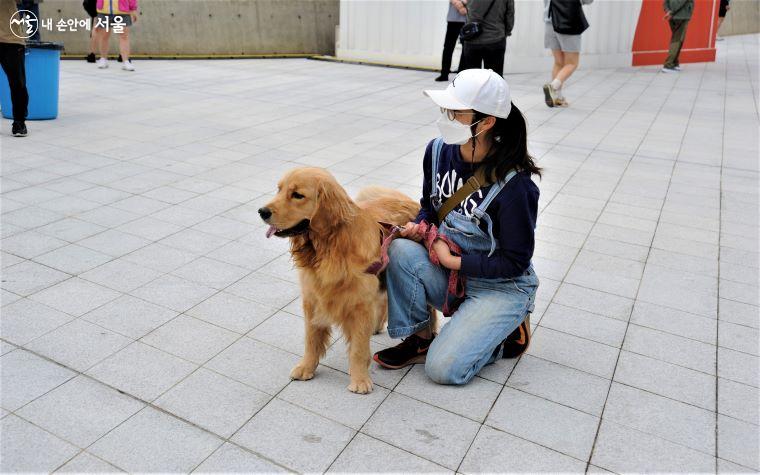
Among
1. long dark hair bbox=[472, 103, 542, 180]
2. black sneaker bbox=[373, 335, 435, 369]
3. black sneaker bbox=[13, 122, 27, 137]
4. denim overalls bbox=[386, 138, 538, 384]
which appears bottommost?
black sneaker bbox=[373, 335, 435, 369]

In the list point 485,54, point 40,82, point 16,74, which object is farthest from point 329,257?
point 485,54

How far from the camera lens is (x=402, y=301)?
10.2 ft

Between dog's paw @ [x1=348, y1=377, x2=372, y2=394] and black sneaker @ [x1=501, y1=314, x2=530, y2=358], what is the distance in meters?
0.69

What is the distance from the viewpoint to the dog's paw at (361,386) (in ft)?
9.74

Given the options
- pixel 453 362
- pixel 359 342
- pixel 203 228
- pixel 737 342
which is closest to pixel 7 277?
pixel 203 228

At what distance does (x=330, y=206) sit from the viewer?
2.71m

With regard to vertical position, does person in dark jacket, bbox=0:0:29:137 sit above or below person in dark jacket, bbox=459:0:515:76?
below

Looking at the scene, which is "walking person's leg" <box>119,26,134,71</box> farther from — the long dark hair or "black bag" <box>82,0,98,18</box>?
the long dark hair

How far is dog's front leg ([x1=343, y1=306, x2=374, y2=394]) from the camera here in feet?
9.54

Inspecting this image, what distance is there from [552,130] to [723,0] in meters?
11.4

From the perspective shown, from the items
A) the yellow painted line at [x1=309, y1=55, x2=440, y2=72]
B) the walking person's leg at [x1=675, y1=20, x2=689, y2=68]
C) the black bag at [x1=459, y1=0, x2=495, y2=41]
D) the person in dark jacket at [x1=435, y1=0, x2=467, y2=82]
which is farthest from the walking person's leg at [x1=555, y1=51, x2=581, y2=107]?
the walking person's leg at [x1=675, y1=20, x2=689, y2=68]

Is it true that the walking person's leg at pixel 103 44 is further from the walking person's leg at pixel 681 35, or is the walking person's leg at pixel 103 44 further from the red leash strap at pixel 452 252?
the walking person's leg at pixel 681 35

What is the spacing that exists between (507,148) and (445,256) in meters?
0.55

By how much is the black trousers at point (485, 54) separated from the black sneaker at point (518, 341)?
6524 millimetres
